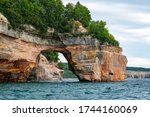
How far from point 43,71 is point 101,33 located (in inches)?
789

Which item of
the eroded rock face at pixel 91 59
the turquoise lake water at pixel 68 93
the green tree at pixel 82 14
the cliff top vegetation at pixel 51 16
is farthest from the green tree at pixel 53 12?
the turquoise lake water at pixel 68 93

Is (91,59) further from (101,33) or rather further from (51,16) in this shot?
(51,16)

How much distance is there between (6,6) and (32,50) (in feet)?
25.4

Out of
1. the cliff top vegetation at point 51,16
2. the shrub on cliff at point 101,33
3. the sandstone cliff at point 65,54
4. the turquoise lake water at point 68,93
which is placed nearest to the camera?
the turquoise lake water at point 68,93

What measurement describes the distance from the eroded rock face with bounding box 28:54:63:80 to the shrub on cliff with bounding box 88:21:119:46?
1147cm

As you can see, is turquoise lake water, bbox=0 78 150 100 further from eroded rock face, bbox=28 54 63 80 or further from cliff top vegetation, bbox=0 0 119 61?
eroded rock face, bbox=28 54 63 80

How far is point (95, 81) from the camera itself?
280 ft

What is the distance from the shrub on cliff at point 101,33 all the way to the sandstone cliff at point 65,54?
148 cm

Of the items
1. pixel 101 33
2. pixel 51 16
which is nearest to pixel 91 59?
pixel 101 33

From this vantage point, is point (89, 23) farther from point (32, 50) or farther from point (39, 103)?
point (39, 103)

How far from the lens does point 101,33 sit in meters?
88.2

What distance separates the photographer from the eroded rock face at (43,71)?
97025 mm

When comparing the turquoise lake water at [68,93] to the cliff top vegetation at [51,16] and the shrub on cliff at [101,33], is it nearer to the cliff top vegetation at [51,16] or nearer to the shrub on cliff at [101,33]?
the cliff top vegetation at [51,16]

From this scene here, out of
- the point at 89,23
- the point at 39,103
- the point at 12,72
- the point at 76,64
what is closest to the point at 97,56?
the point at 76,64
